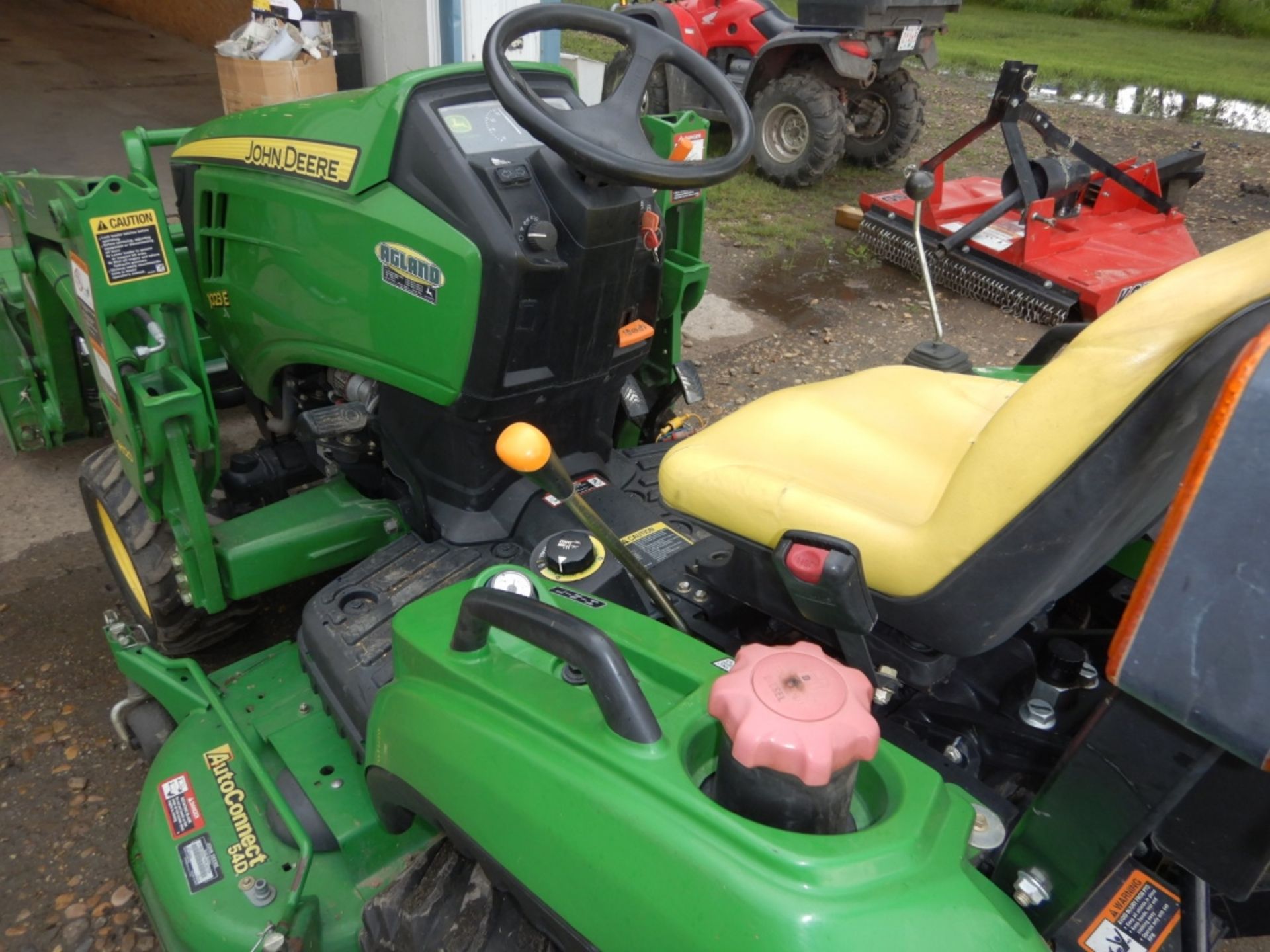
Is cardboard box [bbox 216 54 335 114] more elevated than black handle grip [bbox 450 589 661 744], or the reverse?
black handle grip [bbox 450 589 661 744]

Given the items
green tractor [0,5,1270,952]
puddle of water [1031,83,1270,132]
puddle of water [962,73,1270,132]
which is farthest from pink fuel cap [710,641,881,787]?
puddle of water [1031,83,1270,132]

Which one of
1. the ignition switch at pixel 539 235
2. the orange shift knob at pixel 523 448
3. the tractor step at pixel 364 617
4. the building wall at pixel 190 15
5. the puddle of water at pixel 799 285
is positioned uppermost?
the ignition switch at pixel 539 235

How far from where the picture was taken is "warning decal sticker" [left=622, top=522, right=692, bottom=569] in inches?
76.9

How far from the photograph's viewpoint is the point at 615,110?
5.78 ft

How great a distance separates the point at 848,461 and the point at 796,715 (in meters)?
0.72

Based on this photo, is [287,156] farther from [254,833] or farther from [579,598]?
[254,833]

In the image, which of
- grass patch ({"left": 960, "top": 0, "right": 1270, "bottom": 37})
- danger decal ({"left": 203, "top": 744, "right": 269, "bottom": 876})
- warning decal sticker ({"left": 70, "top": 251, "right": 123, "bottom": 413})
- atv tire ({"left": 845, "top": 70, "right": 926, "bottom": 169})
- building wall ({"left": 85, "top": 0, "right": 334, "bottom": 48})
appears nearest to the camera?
danger decal ({"left": 203, "top": 744, "right": 269, "bottom": 876})

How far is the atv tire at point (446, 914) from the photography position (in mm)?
1211

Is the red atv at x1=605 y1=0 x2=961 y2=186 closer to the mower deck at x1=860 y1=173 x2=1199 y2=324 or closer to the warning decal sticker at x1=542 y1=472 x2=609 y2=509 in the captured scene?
the mower deck at x1=860 y1=173 x2=1199 y2=324

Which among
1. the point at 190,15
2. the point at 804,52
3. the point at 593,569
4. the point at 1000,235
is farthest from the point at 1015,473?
the point at 190,15

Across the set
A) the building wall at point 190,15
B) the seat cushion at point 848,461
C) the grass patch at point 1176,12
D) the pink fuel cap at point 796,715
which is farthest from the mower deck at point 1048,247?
the grass patch at point 1176,12

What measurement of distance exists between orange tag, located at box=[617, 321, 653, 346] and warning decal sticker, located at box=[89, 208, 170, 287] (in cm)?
93

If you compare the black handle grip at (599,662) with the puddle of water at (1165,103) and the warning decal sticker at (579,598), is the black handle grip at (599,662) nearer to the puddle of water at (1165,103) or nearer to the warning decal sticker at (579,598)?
the warning decal sticker at (579,598)

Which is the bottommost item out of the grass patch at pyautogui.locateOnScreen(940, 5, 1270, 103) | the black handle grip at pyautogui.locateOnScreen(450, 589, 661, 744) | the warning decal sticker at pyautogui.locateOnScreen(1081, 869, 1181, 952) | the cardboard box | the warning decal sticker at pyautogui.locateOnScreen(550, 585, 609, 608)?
the grass patch at pyautogui.locateOnScreen(940, 5, 1270, 103)
